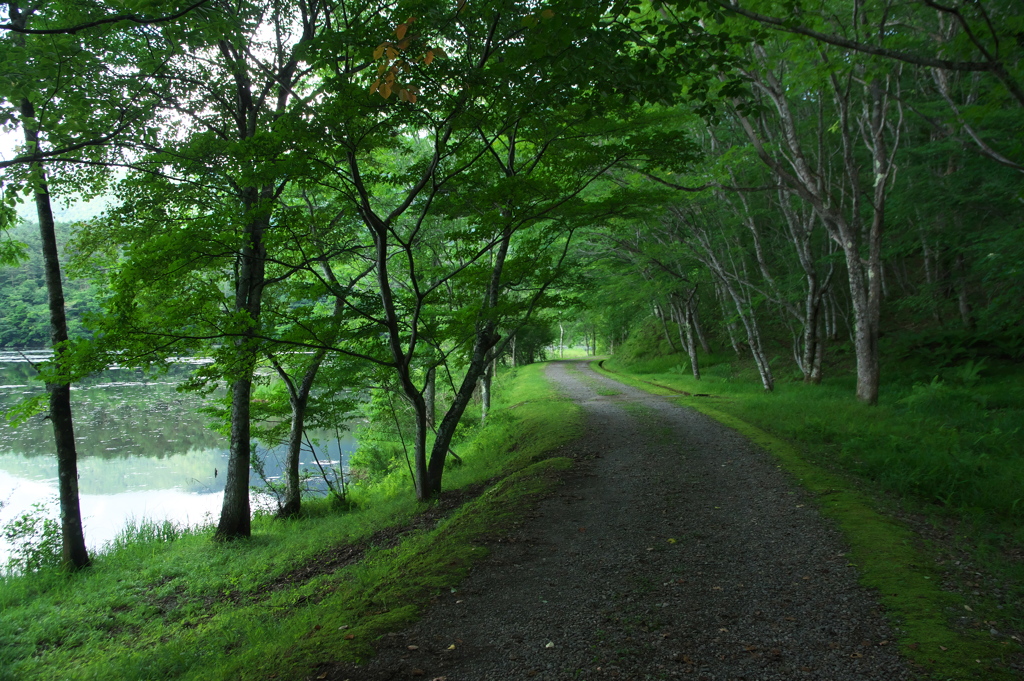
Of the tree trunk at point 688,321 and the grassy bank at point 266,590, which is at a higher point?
the tree trunk at point 688,321

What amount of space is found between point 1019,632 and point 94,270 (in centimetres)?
1260

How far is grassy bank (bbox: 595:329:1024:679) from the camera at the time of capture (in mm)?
3137

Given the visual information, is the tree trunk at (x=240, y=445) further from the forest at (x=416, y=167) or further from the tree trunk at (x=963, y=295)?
the tree trunk at (x=963, y=295)

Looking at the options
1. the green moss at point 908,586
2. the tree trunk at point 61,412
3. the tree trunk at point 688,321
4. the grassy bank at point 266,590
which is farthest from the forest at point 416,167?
the tree trunk at point 688,321

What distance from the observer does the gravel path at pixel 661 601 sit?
9.67 feet

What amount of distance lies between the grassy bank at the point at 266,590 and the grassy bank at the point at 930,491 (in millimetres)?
3276

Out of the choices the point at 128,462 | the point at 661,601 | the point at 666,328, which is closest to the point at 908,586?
the point at 661,601

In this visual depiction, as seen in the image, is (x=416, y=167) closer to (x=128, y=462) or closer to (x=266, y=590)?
(x=266, y=590)

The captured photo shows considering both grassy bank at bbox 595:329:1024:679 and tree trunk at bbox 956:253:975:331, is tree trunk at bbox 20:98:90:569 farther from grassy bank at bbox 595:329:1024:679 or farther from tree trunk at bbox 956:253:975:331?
tree trunk at bbox 956:253:975:331

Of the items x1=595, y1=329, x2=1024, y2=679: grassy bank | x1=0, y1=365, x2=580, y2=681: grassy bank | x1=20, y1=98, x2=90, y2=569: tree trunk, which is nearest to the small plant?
x1=20, y1=98, x2=90, y2=569: tree trunk

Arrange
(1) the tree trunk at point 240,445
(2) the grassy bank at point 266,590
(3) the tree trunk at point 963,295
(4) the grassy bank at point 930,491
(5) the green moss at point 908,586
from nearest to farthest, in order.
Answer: (5) the green moss at point 908,586
(4) the grassy bank at point 930,491
(2) the grassy bank at point 266,590
(1) the tree trunk at point 240,445
(3) the tree trunk at point 963,295

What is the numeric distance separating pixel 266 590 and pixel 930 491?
8112mm

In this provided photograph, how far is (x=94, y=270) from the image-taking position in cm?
915

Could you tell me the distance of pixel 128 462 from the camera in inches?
678
